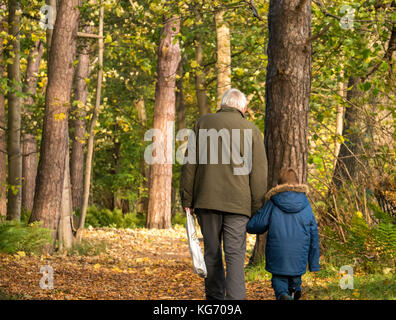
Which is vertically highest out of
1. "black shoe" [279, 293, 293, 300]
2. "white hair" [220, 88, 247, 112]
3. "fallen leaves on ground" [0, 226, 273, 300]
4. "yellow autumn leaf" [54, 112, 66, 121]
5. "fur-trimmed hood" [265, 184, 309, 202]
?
"yellow autumn leaf" [54, 112, 66, 121]

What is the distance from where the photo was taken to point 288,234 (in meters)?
5.29

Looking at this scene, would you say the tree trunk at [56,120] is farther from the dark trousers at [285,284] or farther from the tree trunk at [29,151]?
the tree trunk at [29,151]

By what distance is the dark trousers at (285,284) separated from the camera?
5348 millimetres

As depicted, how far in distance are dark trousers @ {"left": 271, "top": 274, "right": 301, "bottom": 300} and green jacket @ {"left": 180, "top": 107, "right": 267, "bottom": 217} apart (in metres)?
0.69

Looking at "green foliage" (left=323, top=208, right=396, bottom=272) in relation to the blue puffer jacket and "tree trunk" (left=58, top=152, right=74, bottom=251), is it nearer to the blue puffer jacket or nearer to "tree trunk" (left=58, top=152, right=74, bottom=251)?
the blue puffer jacket

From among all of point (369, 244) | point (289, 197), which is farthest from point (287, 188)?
point (369, 244)

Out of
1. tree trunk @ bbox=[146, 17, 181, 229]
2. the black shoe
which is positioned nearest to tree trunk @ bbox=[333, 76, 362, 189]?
the black shoe

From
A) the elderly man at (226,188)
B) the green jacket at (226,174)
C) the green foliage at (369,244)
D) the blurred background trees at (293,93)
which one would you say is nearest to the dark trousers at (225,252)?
the elderly man at (226,188)

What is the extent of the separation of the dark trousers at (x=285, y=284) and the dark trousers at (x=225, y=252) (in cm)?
34

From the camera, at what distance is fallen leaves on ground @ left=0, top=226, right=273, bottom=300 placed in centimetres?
708

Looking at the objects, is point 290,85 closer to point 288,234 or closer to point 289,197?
point 289,197

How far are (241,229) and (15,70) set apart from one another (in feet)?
33.2

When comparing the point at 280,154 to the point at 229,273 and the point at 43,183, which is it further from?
the point at 43,183

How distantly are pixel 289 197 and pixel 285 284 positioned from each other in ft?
2.65
